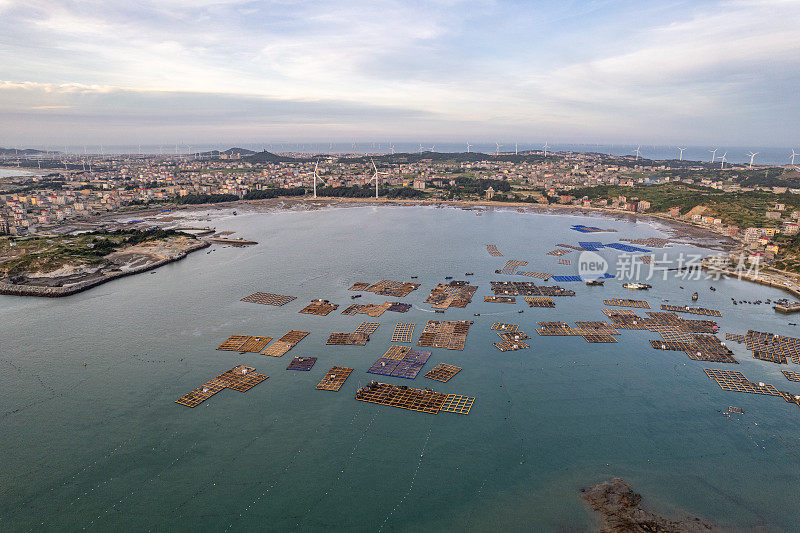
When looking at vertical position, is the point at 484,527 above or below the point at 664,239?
below

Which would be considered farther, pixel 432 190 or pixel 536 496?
pixel 432 190

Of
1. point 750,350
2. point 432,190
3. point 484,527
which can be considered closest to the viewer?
point 484,527

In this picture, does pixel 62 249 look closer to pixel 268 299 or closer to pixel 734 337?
pixel 268 299

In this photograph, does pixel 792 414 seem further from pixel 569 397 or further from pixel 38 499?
pixel 38 499

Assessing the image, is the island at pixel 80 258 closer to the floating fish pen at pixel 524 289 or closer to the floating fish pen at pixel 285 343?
the floating fish pen at pixel 285 343

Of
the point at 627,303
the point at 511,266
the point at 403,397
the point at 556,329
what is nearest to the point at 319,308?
the point at 403,397

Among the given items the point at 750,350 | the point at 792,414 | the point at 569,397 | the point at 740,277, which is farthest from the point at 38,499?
the point at 740,277

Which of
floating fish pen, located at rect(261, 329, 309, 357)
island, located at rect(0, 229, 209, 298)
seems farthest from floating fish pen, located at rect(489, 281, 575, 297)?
island, located at rect(0, 229, 209, 298)
